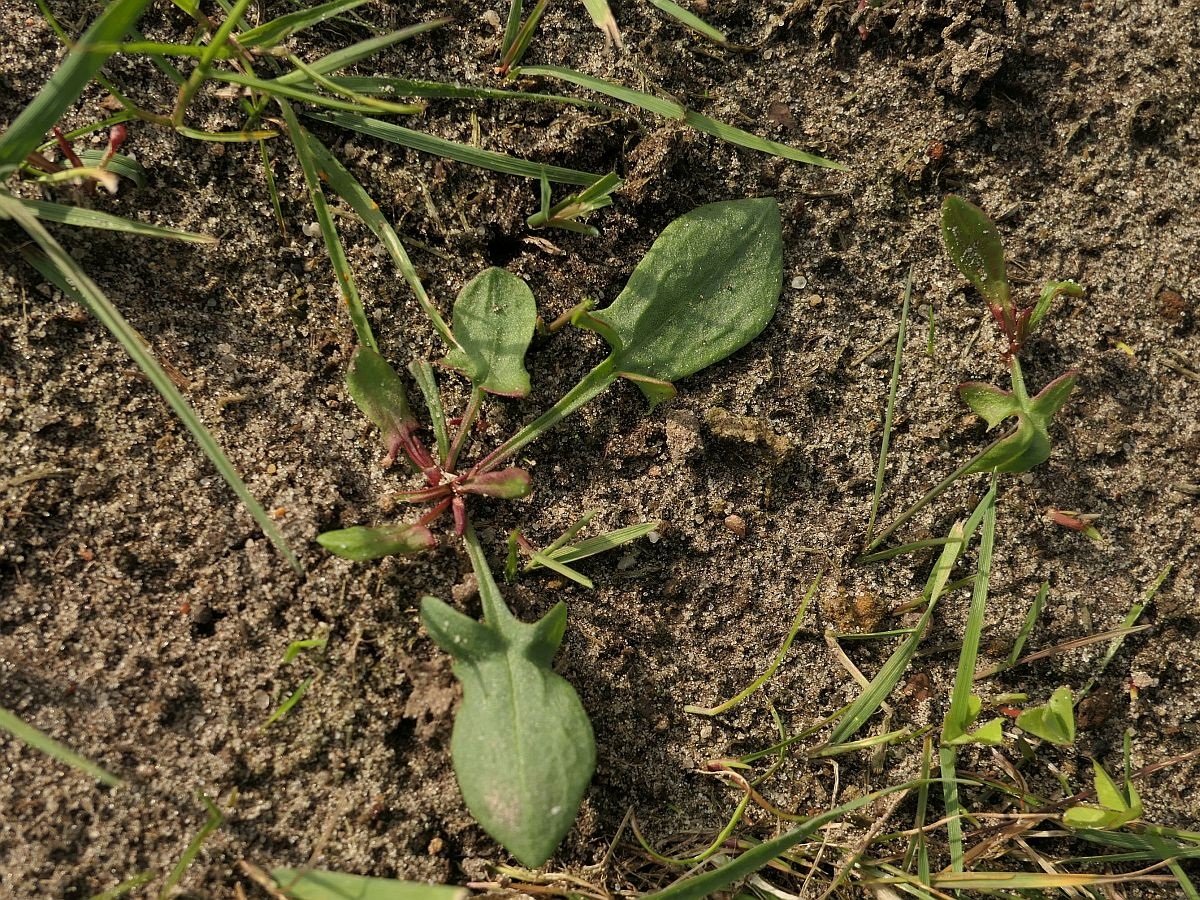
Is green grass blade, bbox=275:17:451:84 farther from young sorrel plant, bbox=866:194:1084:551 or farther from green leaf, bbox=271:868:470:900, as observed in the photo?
green leaf, bbox=271:868:470:900

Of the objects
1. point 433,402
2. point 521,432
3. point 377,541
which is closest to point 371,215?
point 433,402

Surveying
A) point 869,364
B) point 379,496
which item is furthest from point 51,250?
point 869,364

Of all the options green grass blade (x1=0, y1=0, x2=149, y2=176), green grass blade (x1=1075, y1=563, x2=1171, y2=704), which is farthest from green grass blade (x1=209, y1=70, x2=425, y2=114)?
green grass blade (x1=1075, y1=563, x2=1171, y2=704)

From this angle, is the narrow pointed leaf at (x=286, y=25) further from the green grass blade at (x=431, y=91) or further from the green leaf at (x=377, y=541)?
the green leaf at (x=377, y=541)

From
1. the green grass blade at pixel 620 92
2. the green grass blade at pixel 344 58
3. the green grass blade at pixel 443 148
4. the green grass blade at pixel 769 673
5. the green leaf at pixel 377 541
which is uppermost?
the green grass blade at pixel 344 58

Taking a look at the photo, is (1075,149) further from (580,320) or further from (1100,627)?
(580,320)

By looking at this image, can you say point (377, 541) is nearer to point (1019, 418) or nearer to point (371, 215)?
point (371, 215)

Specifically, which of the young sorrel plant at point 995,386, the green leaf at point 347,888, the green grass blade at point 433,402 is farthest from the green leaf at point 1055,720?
the green grass blade at point 433,402
